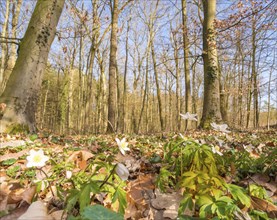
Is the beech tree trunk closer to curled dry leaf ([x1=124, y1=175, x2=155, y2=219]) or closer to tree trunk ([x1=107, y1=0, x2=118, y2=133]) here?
curled dry leaf ([x1=124, y1=175, x2=155, y2=219])

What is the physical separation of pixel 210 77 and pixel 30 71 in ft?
15.7

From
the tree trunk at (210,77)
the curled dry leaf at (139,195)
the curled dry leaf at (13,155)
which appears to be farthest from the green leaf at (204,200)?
the tree trunk at (210,77)

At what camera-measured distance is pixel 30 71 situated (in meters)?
4.36

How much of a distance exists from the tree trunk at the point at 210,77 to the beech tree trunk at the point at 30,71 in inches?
169

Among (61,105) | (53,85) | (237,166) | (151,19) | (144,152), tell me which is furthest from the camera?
(53,85)

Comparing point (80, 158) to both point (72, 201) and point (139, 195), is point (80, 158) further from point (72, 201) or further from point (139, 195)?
point (72, 201)

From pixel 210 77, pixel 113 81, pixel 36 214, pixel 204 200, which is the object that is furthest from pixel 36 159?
pixel 113 81

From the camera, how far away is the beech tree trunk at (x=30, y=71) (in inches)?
164

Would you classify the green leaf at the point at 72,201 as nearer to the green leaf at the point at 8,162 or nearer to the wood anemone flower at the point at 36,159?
the wood anemone flower at the point at 36,159

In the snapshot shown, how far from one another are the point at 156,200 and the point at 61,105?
26696mm

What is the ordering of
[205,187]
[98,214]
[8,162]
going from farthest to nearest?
[8,162] < [205,187] < [98,214]

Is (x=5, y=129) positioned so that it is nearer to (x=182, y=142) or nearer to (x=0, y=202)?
(x=0, y=202)

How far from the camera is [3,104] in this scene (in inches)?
159

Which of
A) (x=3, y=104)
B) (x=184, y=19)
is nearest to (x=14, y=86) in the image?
(x=3, y=104)
